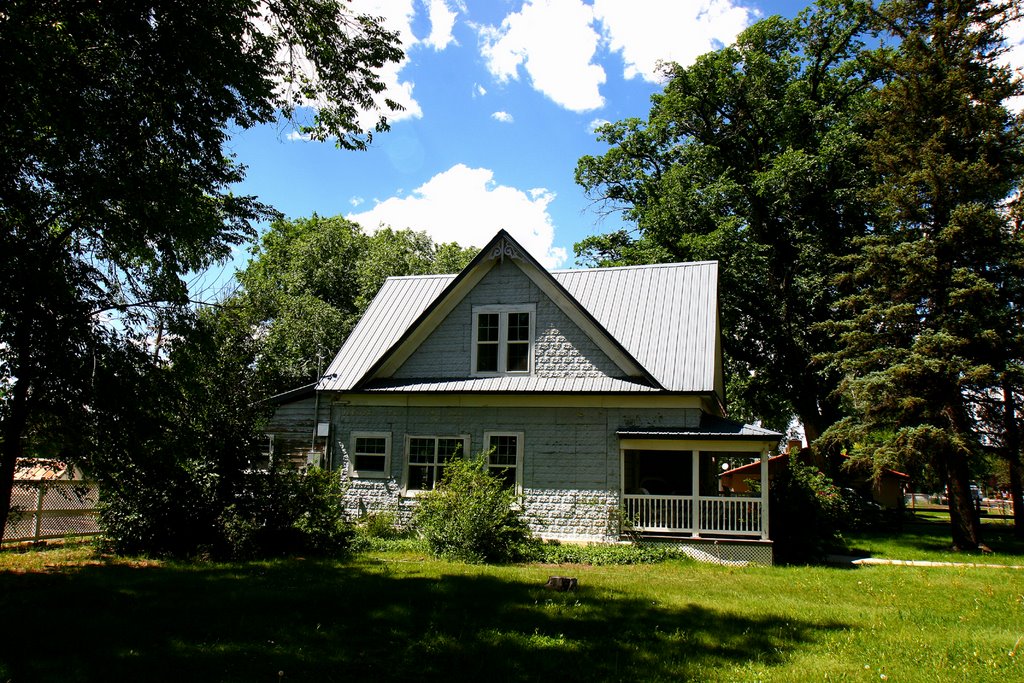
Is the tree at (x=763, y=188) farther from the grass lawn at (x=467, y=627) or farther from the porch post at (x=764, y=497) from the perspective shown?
the grass lawn at (x=467, y=627)

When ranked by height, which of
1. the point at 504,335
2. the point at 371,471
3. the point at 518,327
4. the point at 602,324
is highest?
the point at 602,324

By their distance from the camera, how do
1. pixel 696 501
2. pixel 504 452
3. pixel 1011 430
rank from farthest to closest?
pixel 1011 430
pixel 504 452
pixel 696 501

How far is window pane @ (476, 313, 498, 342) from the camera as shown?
18.9 metres

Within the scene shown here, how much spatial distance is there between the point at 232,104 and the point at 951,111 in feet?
61.6

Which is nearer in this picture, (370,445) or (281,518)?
(281,518)

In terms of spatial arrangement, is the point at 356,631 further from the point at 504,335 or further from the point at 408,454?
the point at 504,335

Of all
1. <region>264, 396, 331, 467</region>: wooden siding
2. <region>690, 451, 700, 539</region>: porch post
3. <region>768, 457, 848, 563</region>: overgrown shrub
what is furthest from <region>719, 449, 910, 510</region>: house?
<region>264, 396, 331, 467</region>: wooden siding

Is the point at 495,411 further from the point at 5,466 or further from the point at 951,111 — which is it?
the point at 951,111

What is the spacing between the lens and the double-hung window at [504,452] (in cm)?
1778

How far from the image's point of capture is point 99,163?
9.16 meters

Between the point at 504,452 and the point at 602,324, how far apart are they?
4.28 metres

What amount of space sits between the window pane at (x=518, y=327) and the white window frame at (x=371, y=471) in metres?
4.08

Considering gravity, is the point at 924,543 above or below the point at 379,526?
below

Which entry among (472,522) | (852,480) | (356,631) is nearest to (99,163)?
(356,631)
